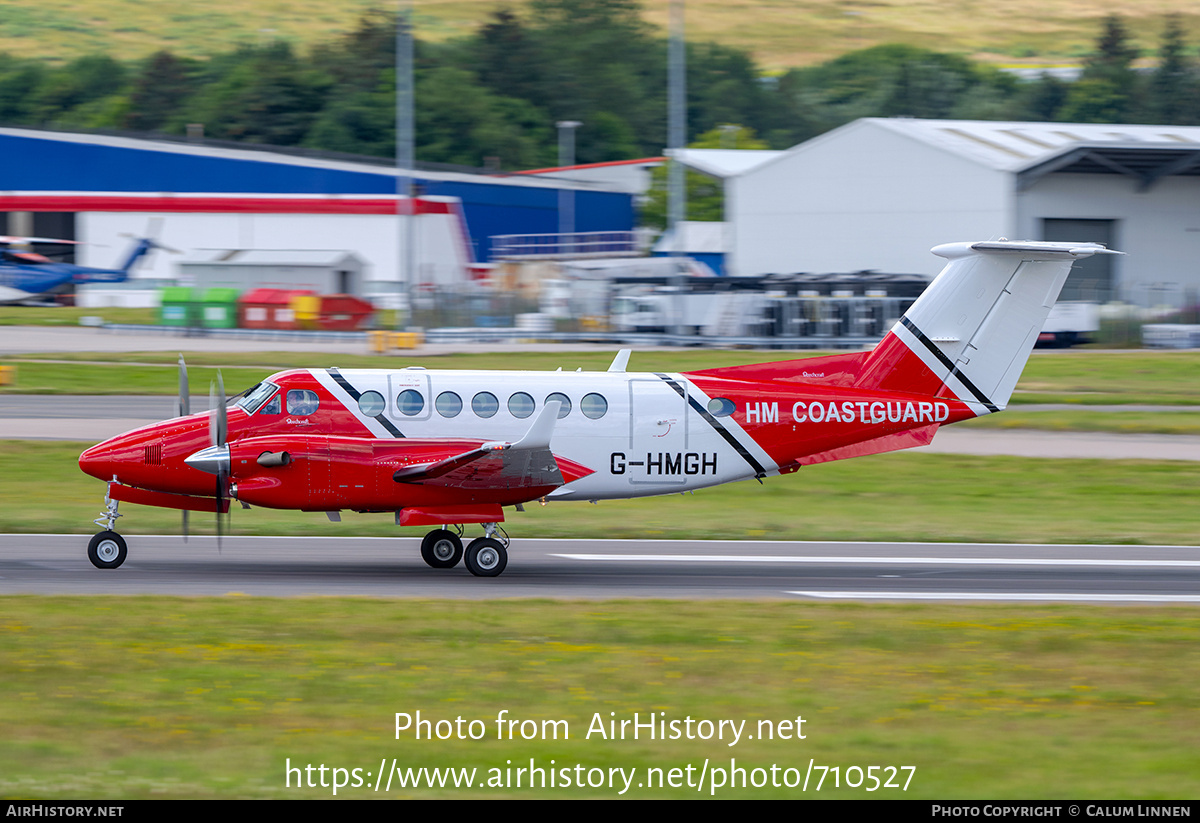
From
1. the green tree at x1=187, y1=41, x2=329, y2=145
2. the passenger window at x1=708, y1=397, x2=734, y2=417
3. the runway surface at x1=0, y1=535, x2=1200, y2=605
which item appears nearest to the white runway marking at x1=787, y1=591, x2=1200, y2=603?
the runway surface at x1=0, y1=535, x2=1200, y2=605

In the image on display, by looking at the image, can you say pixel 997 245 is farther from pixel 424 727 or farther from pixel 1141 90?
pixel 1141 90

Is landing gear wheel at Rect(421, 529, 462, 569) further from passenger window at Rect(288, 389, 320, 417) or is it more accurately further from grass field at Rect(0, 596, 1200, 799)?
grass field at Rect(0, 596, 1200, 799)

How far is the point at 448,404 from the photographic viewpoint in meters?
16.6

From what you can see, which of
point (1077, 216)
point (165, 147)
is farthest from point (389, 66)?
point (1077, 216)

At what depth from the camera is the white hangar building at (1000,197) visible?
54.4m

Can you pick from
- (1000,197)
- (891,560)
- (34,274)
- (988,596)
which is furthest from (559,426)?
(34,274)

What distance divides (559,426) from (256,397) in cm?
393

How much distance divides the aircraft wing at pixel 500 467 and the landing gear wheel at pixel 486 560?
90cm

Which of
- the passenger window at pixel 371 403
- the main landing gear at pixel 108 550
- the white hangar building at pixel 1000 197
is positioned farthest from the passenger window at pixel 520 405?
the white hangar building at pixel 1000 197

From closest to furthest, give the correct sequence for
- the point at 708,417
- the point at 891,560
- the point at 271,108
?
1. the point at 708,417
2. the point at 891,560
3. the point at 271,108

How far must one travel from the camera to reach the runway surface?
15.5 m

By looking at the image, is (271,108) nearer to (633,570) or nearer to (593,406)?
(593,406)

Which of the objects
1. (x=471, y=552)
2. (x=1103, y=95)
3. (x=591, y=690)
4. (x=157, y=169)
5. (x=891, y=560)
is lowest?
(x=891, y=560)

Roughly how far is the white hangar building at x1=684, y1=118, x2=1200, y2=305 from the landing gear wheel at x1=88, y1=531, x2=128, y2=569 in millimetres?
44931
